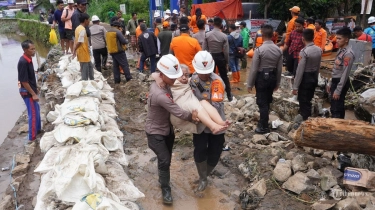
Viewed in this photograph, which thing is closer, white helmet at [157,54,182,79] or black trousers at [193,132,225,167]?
white helmet at [157,54,182,79]

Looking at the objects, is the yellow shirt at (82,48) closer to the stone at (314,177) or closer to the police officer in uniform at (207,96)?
the police officer in uniform at (207,96)

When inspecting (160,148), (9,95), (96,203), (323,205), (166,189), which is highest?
(160,148)

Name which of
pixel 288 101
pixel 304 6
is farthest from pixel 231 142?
pixel 304 6

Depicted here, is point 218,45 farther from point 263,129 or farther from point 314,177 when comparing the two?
point 314,177

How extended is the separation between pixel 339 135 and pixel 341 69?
1622 mm

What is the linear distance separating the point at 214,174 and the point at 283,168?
0.86 m

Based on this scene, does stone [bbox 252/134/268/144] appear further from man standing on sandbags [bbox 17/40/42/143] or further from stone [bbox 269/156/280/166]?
man standing on sandbags [bbox 17/40/42/143]

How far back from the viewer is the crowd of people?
126 inches

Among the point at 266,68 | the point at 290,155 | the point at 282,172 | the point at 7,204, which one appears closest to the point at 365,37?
the point at 266,68

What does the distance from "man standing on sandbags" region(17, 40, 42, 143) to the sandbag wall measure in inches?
11.5

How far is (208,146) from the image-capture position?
11.9 ft

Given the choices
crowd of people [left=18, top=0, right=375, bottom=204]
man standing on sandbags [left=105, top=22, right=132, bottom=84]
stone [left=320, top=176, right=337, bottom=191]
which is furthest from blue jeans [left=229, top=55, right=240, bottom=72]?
stone [left=320, top=176, right=337, bottom=191]

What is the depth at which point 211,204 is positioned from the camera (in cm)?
358

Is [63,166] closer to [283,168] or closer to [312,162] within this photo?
[283,168]
